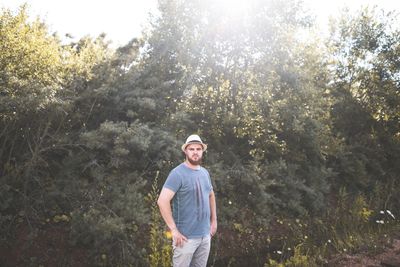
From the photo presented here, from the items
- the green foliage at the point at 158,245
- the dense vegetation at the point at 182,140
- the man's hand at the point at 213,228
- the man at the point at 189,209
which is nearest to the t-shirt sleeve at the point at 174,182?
the man at the point at 189,209

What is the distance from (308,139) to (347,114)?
15.6ft

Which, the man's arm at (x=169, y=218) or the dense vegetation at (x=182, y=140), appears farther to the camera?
the dense vegetation at (x=182, y=140)

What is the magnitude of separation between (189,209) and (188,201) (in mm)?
89

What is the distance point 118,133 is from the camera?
7426mm

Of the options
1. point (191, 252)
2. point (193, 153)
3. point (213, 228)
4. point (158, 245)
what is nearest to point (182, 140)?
point (158, 245)

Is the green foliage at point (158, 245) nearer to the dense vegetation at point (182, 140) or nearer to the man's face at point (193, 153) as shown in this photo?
the dense vegetation at point (182, 140)

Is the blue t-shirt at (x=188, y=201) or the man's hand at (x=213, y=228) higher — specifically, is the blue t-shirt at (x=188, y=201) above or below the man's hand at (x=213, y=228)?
above

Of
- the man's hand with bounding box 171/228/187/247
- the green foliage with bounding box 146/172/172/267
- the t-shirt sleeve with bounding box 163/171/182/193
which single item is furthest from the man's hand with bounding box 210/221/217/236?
the green foliage with bounding box 146/172/172/267

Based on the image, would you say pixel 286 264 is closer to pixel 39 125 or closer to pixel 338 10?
pixel 39 125

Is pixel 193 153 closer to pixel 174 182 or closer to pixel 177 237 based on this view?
pixel 174 182

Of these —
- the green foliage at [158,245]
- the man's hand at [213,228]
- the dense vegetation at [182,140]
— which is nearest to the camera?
the man's hand at [213,228]

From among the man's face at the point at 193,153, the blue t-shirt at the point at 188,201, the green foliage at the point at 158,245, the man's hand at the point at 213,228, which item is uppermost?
the man's face at the point at 193,153

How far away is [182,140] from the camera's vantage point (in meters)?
8.61

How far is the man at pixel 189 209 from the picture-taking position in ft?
13.3
